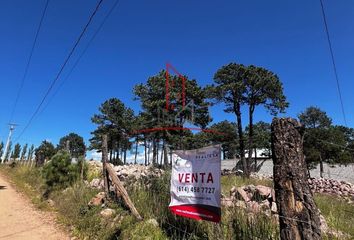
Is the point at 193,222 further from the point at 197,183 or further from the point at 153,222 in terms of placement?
the point at 197,183

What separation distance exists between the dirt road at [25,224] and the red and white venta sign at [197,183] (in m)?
3.13

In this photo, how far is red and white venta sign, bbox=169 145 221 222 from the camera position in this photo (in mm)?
4094

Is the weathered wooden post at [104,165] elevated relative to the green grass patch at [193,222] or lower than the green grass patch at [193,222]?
elevated

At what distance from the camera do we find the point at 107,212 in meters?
6.79

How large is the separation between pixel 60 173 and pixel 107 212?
583 cm

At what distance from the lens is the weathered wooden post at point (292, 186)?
3043 millimetres

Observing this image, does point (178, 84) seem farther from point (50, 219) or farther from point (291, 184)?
point (291, 184)

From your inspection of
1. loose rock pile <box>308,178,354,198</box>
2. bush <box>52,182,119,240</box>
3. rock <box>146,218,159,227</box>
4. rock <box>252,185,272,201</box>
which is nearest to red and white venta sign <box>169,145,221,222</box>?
rock <box>146,218,159,227</box>

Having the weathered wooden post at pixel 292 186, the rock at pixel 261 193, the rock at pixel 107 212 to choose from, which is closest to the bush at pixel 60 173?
the rock at pixel 107 212

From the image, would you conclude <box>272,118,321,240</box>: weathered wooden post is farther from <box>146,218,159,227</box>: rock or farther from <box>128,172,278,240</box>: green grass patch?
<box>146,218,159,227</box>: rock

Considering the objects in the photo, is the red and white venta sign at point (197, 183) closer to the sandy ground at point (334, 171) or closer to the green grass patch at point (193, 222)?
the green grass patch at point (193, 222)

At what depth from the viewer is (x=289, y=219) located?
10.2 feet

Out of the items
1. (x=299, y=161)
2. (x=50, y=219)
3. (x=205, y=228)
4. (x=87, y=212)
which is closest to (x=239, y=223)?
(x=205, y=228)

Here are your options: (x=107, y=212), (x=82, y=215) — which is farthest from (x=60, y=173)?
(x=107, y=212)
